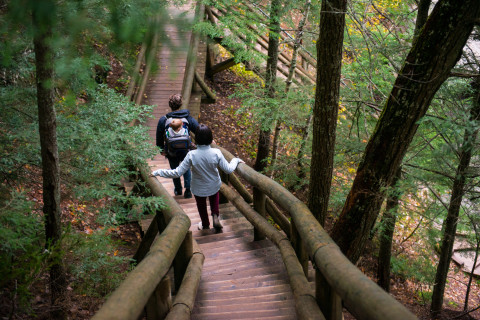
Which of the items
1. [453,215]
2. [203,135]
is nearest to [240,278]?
[203,135]

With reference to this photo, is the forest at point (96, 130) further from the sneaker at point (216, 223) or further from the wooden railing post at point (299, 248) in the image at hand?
the sneaker at point (216, 223)

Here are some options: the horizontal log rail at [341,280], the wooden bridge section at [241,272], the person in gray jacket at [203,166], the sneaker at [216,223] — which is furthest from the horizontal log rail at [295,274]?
the person in gray jacket at [203,166]

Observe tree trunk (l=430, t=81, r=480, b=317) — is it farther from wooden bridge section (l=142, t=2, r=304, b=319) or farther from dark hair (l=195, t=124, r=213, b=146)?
dark hair (l=195, t=124, r=213, b=146)

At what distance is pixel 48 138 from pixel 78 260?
1.48 metres

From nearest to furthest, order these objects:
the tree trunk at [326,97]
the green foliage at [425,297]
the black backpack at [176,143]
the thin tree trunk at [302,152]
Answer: the tree trunk at [326,97]
the black backpack at [176,143]
the green foliage at [425,297]
the thin tree trunk at [302,152]

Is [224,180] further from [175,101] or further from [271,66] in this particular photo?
[271,66]

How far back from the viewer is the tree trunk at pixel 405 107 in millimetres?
3877

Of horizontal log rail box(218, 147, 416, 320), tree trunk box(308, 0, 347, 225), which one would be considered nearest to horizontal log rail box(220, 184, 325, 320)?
horizontal log rail box(218, 147, 416, 320)

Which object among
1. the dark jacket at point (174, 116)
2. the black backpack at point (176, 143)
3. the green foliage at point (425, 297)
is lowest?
the green foliage at point (425, 297)

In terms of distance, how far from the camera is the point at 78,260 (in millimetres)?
4168

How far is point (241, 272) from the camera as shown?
4.72 metres

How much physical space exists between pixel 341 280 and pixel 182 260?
1978 millimetres

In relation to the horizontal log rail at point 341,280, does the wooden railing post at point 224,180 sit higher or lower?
lower

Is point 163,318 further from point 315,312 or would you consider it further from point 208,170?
point 208,170
